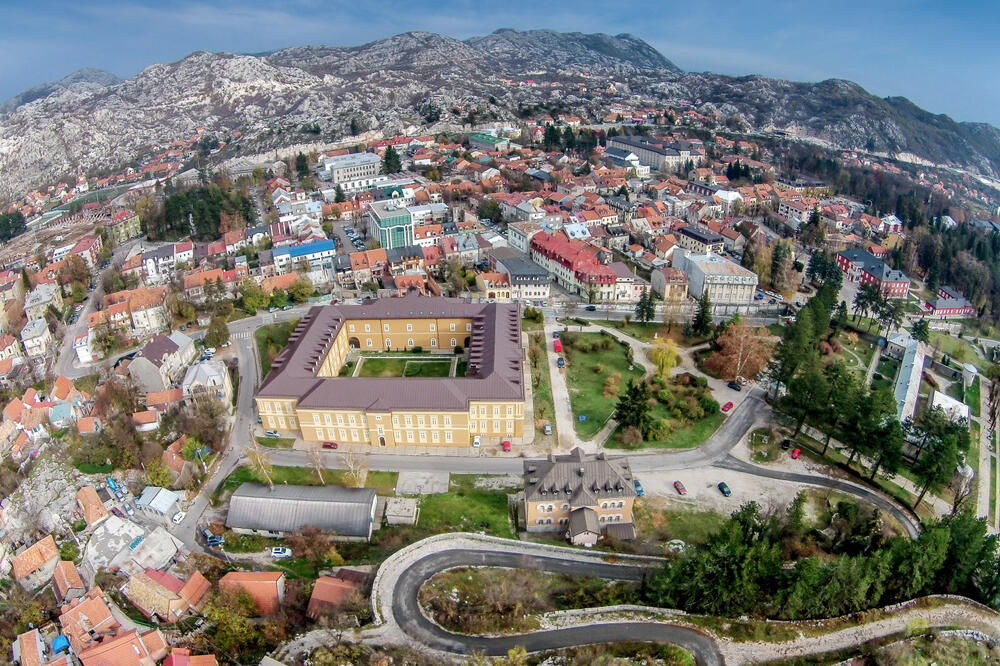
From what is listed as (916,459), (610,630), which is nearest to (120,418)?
(610,630)

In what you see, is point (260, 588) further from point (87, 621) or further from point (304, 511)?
point (87, 621)

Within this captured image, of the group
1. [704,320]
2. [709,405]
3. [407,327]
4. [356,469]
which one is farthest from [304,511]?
[704,320]

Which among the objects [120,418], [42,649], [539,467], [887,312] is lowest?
Result: [42,649]

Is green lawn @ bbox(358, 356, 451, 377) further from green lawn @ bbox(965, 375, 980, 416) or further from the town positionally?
green lawn @ bbox(965, 375, 980, 416)

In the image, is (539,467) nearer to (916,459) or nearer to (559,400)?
(559,400)

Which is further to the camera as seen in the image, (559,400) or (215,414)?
(559,400)

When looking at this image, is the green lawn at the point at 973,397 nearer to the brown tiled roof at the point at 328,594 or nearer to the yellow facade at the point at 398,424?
the yellow facade at the point at 398,424
